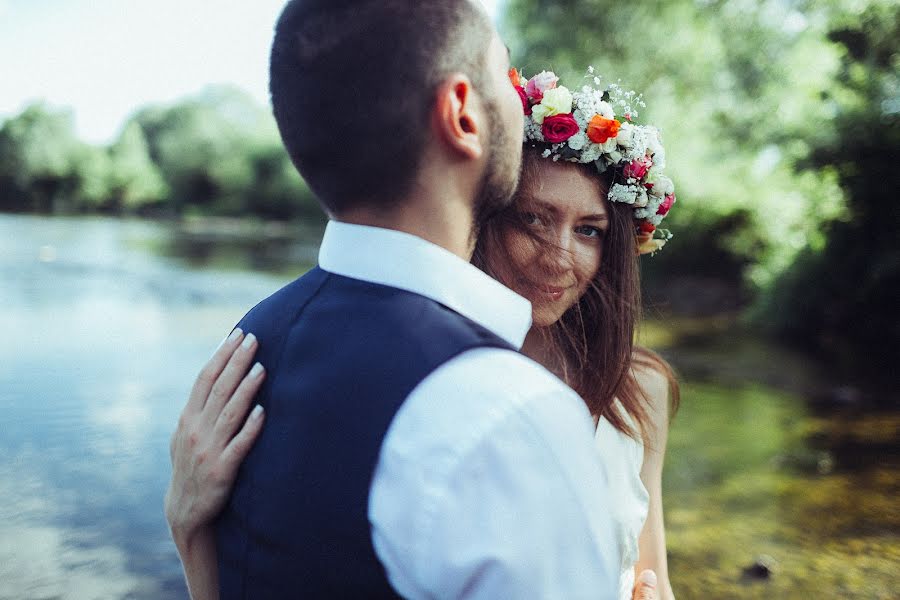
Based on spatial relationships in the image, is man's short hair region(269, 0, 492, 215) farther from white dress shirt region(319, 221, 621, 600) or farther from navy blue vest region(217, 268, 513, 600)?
white dress shirt region(319, 221, 621, 600)

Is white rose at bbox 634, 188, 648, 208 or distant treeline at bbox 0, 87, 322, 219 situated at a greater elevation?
distant treeline at bbox 0, 87, 322, 219

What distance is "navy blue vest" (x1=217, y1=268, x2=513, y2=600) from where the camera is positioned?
108 cm

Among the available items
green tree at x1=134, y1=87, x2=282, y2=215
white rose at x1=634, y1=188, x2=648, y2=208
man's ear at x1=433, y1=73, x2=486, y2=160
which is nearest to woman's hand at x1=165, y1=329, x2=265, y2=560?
man's ear at x1=433, y1=73, x2=486, y2=160

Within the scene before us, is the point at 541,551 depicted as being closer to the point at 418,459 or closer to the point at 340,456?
the point at 418,459

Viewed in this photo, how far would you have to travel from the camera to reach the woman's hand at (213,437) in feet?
4.38

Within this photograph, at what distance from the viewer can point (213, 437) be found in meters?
1.40

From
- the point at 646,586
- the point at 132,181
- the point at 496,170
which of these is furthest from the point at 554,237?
the point at 132,181

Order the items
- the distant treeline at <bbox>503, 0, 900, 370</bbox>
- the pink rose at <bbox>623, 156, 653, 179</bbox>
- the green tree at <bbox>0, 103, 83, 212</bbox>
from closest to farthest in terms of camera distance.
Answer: the pink rose at <bbox>623, 156, 653, 179</bbox> < the distant treeline at <bbox>503, 0, 900, 370</bbox> < the green tree at <bbox>0, 103, 83, 212</bbox>

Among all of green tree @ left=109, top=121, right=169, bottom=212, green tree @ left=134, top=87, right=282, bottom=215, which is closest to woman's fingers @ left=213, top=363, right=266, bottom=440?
green tree @ left=134, top=87, right=282, bottom=215

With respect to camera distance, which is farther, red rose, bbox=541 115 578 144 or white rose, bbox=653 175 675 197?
white rose, bbox=653 175 675 197

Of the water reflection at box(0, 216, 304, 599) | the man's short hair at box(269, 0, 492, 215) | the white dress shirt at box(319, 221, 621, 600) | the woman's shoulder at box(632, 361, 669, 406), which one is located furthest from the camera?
the water reflection at box(0, 216, 304, 599)

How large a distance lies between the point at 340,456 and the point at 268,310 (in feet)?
1.24

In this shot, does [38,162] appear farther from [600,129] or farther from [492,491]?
[492,491]

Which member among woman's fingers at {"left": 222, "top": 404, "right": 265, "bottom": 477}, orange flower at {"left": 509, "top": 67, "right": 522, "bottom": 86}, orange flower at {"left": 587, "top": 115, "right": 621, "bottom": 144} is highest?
orange flower at {"left": 509, "top": 67, "right": 522, "bottom": 86}
